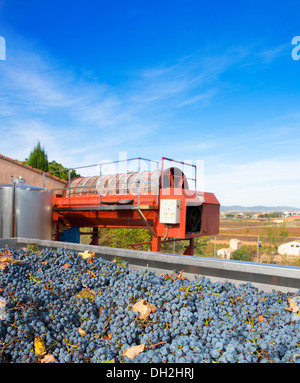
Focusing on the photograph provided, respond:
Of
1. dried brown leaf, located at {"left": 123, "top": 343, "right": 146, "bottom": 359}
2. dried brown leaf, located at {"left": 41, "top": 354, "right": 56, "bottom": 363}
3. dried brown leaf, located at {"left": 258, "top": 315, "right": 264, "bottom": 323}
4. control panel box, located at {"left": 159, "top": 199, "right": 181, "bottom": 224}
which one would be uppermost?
control panel box, located at {"left": 159, "top": 199, "right": 181, "bottom": 224}

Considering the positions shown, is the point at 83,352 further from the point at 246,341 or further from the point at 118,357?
the point at 246,341

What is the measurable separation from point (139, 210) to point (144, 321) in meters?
6.48

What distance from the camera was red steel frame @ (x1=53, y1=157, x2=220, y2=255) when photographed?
8109 millimetres

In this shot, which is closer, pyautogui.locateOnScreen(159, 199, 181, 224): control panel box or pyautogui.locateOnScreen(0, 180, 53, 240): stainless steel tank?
pyautogui.locateOnScreen(0, 180, 53, 240): stainless steel tank

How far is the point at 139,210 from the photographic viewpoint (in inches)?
325

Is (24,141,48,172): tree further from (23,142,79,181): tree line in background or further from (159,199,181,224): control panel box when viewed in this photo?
(159,199,181,224): control panel box

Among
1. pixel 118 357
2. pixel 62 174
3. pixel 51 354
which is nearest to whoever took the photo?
pixel 118 357

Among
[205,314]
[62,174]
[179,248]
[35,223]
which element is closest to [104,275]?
[205,314]

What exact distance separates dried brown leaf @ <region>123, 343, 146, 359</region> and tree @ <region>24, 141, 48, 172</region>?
1125 inches

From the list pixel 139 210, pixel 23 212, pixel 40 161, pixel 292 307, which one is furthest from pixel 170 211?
pixel 40 161

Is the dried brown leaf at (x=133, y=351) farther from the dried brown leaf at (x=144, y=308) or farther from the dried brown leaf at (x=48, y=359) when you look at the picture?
the dried brown leaf at (x=48, y=359)

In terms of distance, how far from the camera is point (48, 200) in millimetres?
8508

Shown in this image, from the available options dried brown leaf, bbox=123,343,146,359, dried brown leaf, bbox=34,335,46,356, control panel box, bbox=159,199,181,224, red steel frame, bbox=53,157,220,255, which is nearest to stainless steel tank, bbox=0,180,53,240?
red steel frame, bbox=53,157,220,255
